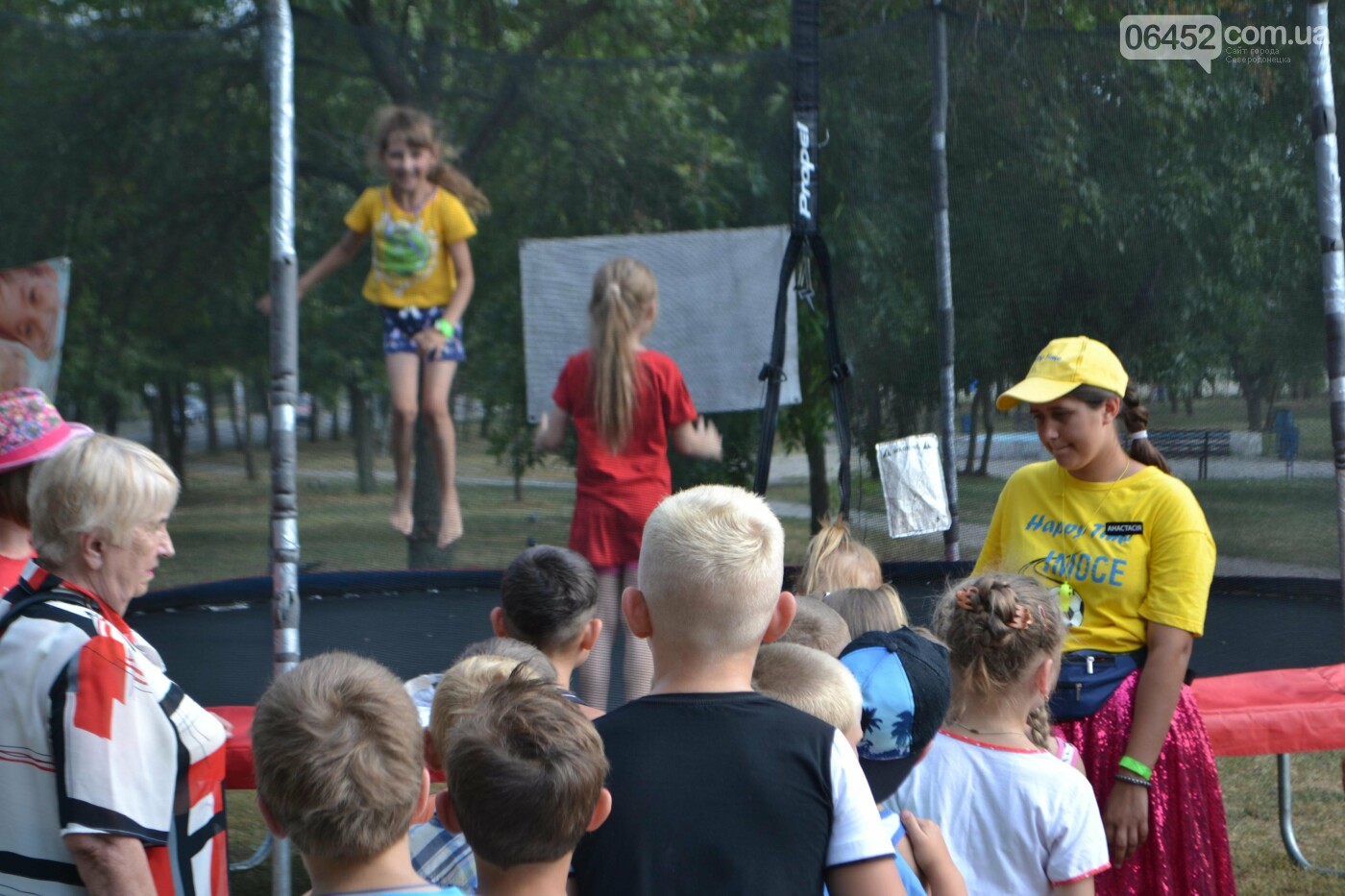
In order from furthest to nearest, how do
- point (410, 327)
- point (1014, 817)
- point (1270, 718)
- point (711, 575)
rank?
point (410, 327), point (1270, 718), point (1014, 817), point (711, 575)

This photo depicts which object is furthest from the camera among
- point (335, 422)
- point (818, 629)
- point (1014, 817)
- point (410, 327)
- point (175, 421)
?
point (175, 421)

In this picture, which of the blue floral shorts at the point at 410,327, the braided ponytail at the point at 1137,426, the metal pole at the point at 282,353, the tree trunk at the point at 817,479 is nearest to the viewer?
the braided ponytail at the point at 1137,426

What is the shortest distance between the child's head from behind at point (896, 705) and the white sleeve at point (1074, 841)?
0.30 m

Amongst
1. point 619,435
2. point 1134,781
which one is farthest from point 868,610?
point 619,435

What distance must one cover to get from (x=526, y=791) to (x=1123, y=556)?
134 centimetres

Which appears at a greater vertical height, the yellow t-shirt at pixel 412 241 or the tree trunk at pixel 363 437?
the yellow t-shirt at pixel 412 241

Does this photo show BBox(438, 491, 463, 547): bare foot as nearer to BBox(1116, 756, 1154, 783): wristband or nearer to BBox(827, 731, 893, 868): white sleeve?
BBox(1116, 756, 1154, 783): wristband

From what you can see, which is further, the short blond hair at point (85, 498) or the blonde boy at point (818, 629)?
the blonde boy at point (818, 629)

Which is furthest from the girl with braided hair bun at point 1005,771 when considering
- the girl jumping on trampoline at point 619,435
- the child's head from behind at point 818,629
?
the girl jumping on trampoline at point 619,435

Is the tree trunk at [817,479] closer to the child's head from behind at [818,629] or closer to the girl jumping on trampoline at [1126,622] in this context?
the girl jumping on trampoline at [1126,622]

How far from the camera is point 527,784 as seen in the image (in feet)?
3.62

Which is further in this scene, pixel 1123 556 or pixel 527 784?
pixel 1123 556

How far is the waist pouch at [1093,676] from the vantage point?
6.82 ft

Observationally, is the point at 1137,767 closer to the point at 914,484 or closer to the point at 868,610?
the point at 868,610
